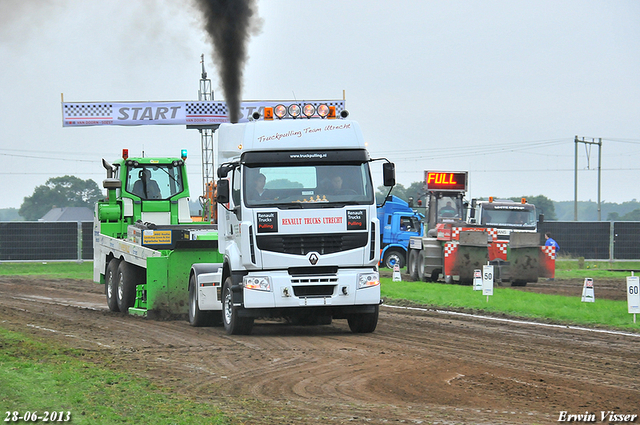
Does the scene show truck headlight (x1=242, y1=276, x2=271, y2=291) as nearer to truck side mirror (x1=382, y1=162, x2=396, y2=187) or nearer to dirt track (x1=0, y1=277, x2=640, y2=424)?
dirt track (x1=0, y1=277, x2=640, y2=424)

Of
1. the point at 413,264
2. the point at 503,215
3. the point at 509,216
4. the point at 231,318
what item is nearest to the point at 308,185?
the point at 231,318

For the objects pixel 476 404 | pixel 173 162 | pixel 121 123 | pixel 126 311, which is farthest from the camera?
pixel 121 123

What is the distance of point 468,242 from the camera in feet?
95.1

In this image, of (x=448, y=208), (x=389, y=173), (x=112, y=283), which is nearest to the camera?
(x=389, y=173)

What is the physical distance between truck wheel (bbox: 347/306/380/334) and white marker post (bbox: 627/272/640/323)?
5246 millimetres

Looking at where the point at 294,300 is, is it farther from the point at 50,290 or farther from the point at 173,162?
the point at 50,290

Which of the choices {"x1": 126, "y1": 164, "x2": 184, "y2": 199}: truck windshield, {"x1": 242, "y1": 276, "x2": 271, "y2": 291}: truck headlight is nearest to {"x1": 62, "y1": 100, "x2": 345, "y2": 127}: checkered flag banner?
{"x1": 126, "y1": 164, "x2": 184, "y2": 199}: truck windshield

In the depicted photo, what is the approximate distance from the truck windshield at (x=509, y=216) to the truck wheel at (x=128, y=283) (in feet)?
54.6

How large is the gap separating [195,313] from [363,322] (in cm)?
319

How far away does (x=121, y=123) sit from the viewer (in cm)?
3781

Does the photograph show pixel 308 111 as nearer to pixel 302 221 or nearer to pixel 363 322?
pixel 302 221

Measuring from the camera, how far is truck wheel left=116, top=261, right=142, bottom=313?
18.4 m

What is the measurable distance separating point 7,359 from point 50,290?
17269mm

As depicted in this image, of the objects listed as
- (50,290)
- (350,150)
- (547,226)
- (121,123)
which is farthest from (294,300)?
(547,226)
